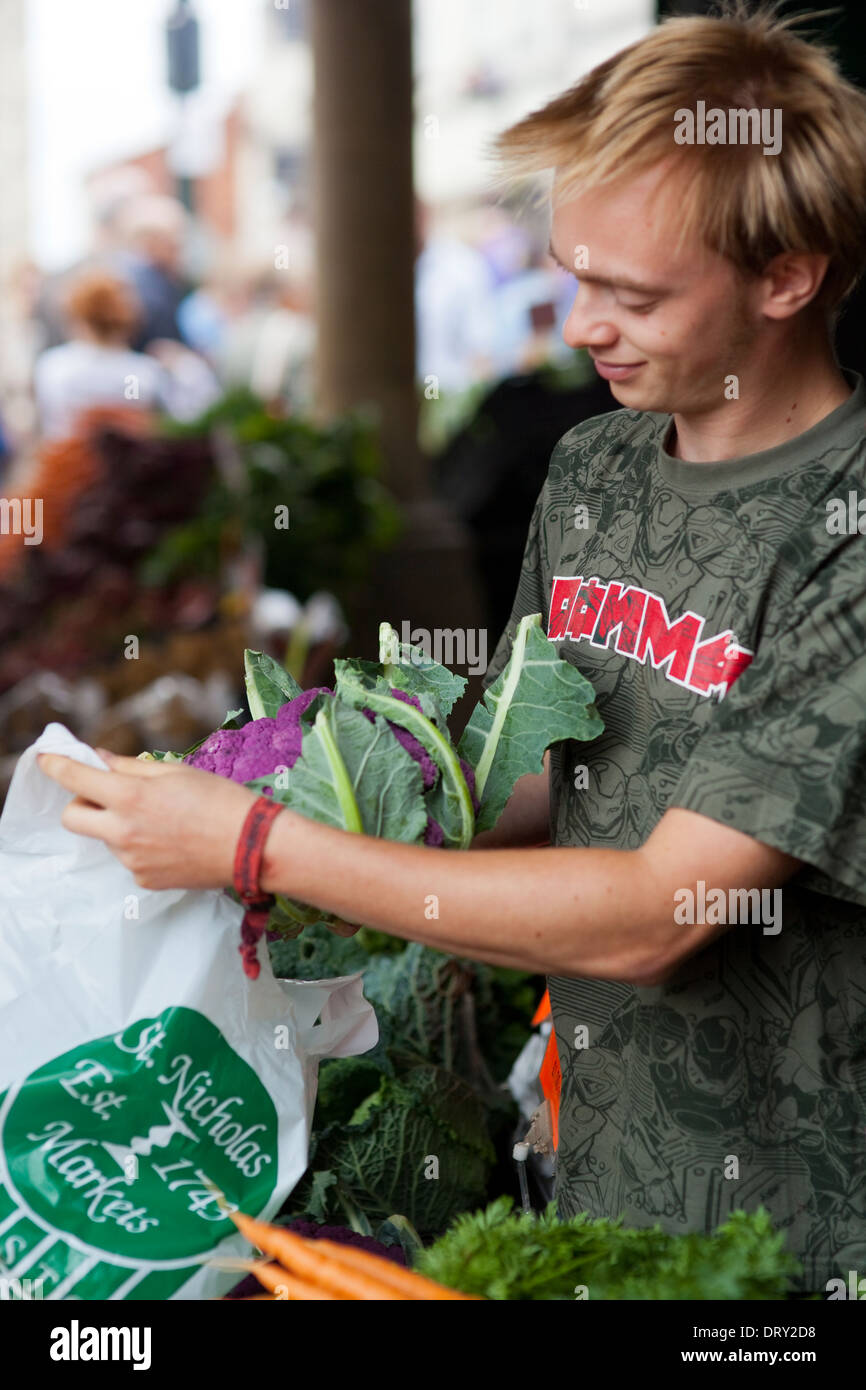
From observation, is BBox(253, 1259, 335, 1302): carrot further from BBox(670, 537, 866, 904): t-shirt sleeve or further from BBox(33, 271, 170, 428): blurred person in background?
BBox(33, 271, 170, 428): blurred person in background

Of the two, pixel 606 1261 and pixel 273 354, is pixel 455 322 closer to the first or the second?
pixel 273 354

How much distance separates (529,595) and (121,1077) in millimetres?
754

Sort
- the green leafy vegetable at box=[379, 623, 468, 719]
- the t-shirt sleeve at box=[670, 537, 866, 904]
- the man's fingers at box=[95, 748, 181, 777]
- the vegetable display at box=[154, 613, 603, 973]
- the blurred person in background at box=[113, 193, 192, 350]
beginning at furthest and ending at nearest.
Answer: the blurred person in background at box=[113, 193, 192, 350], the green leafy vegetable at box=[379, 623, 468, 719], the vegetable display at box=[154, 613, 603, 973], the man's fingers at box=[95, 748, 181, 777], the t-shirt sleeve at box=[670, 537, 866, 904]

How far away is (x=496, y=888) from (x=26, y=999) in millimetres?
530

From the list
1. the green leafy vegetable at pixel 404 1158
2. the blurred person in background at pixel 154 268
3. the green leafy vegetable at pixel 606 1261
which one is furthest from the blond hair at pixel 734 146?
the blurred person in background at pixel 154 268

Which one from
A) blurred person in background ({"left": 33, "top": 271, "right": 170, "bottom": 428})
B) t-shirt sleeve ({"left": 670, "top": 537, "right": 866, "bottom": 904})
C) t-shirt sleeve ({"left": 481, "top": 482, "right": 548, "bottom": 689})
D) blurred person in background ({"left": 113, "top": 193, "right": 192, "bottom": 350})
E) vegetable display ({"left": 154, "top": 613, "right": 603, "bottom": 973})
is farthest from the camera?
blurred person in background ({"left": 113, "top": 193, "right": 192, "bottom": 350})

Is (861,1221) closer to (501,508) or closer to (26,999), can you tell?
(26,999)

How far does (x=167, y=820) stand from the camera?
4.56 ft

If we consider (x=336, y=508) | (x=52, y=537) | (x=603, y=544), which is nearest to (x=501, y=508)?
(x=336, y=508)

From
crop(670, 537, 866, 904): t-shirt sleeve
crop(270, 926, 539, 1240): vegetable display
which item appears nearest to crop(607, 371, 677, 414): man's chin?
crop(670, 537, 866, 904): t-shirt sleeve

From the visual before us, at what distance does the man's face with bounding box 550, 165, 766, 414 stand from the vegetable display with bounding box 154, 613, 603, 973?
0.32 m

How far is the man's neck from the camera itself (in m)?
1.48

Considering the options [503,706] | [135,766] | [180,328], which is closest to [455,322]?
[180,328]

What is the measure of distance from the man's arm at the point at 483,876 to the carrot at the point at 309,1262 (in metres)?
0.36
